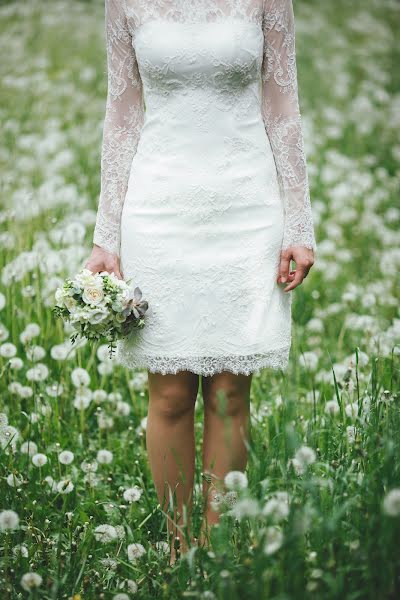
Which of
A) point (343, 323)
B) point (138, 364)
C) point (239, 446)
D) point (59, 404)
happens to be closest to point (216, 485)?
point (239, 446)

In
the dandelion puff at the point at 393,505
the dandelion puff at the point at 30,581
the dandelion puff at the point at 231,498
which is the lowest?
the dandelion puff at the point at 30,581

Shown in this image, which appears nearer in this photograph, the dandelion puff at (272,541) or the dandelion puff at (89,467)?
the dandelion puff at (272,541)

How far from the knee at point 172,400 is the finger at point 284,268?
52 centimetres

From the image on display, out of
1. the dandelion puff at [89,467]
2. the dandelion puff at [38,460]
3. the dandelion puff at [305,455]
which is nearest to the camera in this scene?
the dandelion puff at [305,455]

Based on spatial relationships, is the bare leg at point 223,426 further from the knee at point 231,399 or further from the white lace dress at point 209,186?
the white lace dress at point 209,186

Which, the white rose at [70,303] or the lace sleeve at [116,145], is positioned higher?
the lace sleeve at [116,145]

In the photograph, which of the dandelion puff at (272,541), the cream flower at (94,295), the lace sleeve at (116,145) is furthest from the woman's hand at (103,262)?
the dandelion puff at (272,541)

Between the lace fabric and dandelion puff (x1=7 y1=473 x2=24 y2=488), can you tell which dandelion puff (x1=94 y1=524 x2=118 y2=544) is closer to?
dandelion puff (x1=7 y1=473 x2=24 y2=488)

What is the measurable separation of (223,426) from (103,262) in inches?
29.6

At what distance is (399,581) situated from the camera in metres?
2.14

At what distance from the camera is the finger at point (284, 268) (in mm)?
2893

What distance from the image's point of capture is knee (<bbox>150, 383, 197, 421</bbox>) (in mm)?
2920

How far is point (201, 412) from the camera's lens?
4289mm

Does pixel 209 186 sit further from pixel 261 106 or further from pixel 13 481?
pixel 13 481
